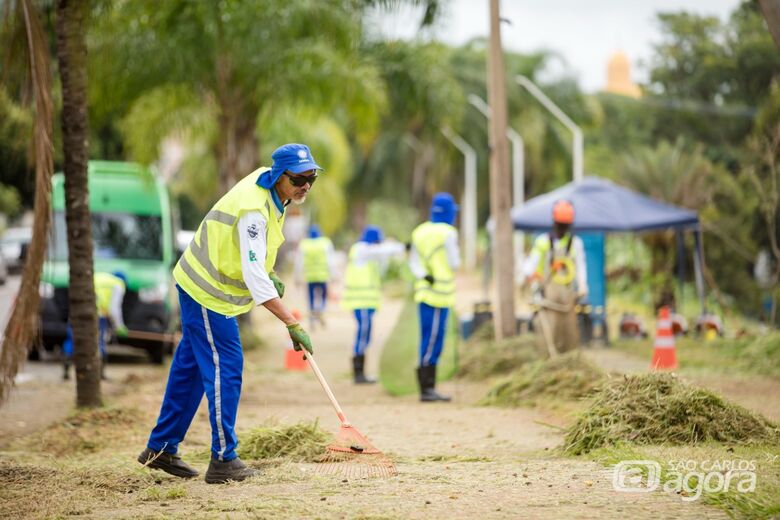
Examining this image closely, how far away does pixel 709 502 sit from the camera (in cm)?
545

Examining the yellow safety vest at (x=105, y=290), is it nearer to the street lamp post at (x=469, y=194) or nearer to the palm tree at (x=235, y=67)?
the palm tree at (x=235, y=67)

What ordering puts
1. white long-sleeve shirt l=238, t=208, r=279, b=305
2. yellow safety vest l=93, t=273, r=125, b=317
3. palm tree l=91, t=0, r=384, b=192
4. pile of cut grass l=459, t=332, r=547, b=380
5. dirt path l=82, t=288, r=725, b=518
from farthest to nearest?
1. palm tree l=91, t=0, r=384, b=192
2. yellow safety vest l=93, t=273, r=125, b=317
3. pile of cut grass l=459, t=332, r=547, b=380
4. white long-sleeve shirt l=238, t=208, r=279, b=305
5. dirt path l=82, t=288, r=725, b=518

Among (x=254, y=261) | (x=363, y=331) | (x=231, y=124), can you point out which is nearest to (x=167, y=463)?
(x=254, y=261)

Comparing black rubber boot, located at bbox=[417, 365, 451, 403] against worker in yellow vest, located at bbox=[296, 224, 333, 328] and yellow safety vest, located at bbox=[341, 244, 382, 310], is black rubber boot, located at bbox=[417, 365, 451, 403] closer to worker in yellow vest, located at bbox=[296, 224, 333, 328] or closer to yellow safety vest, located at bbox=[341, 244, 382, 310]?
yellow safety vest, located at bbox=[341, 244, 382, 310]

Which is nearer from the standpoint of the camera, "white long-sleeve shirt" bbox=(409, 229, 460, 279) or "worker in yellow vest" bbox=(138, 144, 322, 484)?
"worker in yellow vest" bbox=(138, 144, 322, 484)

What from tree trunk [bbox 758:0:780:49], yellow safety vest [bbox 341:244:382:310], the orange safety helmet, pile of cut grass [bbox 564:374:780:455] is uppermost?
tree trunk [bbox 758:0:780:49]

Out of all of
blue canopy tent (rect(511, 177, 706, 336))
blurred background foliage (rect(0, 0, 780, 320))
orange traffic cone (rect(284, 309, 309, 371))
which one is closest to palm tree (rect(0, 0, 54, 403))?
blurred background foliage (rect(0, 0, 780, 320))

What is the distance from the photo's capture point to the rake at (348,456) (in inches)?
259

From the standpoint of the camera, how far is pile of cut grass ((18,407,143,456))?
8484mm

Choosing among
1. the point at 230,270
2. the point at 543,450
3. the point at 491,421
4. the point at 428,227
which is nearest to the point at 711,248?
the point at 428,227

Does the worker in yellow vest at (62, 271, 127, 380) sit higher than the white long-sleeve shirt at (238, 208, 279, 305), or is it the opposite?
the white long-sleeve shirt at (238, 208, 279, 305)

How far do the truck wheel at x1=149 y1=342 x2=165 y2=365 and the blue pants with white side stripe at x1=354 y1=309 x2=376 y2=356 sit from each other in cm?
347

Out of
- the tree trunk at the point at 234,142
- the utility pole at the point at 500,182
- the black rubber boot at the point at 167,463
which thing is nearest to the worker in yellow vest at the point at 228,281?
the black rubber boot at the point at 167,463

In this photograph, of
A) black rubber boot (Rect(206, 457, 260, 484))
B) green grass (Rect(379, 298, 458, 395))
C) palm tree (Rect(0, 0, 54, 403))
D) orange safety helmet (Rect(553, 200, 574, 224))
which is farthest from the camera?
green grass (Rect(379, 298, 458, 395))
